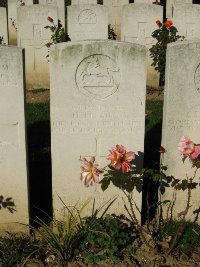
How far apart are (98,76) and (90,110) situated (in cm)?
33

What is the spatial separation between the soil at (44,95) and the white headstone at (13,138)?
175 inches

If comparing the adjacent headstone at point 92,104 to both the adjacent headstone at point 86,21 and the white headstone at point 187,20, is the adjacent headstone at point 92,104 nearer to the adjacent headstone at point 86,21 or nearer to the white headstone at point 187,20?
the adjacent headstone at point 86,21

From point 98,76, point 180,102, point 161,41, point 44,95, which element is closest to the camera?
point 98,76

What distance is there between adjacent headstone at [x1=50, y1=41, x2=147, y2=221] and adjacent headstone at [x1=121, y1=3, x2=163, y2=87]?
532 centimetres

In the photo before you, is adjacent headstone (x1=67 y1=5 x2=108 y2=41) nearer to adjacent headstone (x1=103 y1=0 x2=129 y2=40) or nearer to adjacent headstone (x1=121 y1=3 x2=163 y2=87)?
adjacent headstone (x1=121 y1=3 x2=163 y2=87)

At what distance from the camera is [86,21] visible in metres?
9.34

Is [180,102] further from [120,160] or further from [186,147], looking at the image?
[120,160]

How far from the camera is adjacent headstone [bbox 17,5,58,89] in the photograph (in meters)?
9.35

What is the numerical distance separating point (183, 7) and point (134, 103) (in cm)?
565

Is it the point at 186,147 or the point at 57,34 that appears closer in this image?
the point at 186,147

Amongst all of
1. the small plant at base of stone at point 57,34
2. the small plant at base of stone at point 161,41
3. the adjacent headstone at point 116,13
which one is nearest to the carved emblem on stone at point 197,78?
the small plant at base of stone at point 161,41

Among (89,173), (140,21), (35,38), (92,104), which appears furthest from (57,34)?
(89,173)

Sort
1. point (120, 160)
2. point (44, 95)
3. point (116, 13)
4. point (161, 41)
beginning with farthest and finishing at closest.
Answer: point (116, 13) < point (44, 95) < point (161, 41) < point (120, 160)

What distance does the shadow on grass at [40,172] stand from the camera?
513 centimetres
